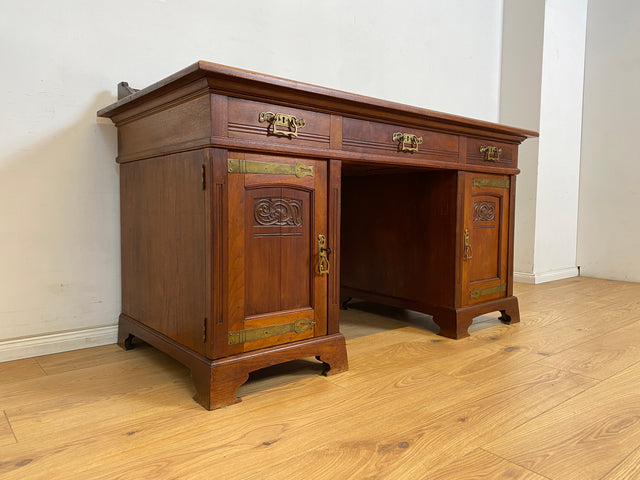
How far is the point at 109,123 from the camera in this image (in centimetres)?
178

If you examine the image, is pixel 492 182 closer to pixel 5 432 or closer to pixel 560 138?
pixel 560 138

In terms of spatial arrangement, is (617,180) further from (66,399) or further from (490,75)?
(66,399)

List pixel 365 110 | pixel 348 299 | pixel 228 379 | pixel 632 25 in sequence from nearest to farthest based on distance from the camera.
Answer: pixel 228 379
pixel 365 110
pixel 348 299
pixel 632 25

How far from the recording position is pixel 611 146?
351cm

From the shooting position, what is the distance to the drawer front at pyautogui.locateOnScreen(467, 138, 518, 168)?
1.98 m

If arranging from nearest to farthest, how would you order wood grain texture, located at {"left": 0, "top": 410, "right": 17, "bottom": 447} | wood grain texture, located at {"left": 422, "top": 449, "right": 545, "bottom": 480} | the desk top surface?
1. wood grain texture, located at {"left": 422, "top": 449, "right": 545, "bottom": 480}
2. wood grain texture, located at {"left": 0, "top": 410, "right": 17, "bottom": 447}
3. the desk top surface

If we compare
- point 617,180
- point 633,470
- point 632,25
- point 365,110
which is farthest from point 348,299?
point 632,25

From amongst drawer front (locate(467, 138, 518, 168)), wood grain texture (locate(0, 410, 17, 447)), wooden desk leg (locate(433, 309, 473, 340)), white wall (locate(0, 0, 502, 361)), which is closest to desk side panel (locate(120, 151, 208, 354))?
white wall (locate(0, 0, 502, 361))

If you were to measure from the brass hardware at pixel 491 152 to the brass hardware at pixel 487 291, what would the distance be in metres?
0.56

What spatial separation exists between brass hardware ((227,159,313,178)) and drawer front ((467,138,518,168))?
34.2 inches

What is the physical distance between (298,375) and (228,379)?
290mm

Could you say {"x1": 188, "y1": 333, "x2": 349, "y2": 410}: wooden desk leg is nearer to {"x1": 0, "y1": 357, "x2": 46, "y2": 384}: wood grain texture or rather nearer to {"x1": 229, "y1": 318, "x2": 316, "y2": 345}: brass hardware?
{"x1": 229, "y1": 318, "x2": 316, "y2": 345}: brass hardware

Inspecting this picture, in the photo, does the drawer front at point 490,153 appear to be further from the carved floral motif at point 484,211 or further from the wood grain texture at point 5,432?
the wood grain texture at point 5,432

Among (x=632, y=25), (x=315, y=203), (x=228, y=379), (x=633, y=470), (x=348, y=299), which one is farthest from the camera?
(x=632, y=25)
